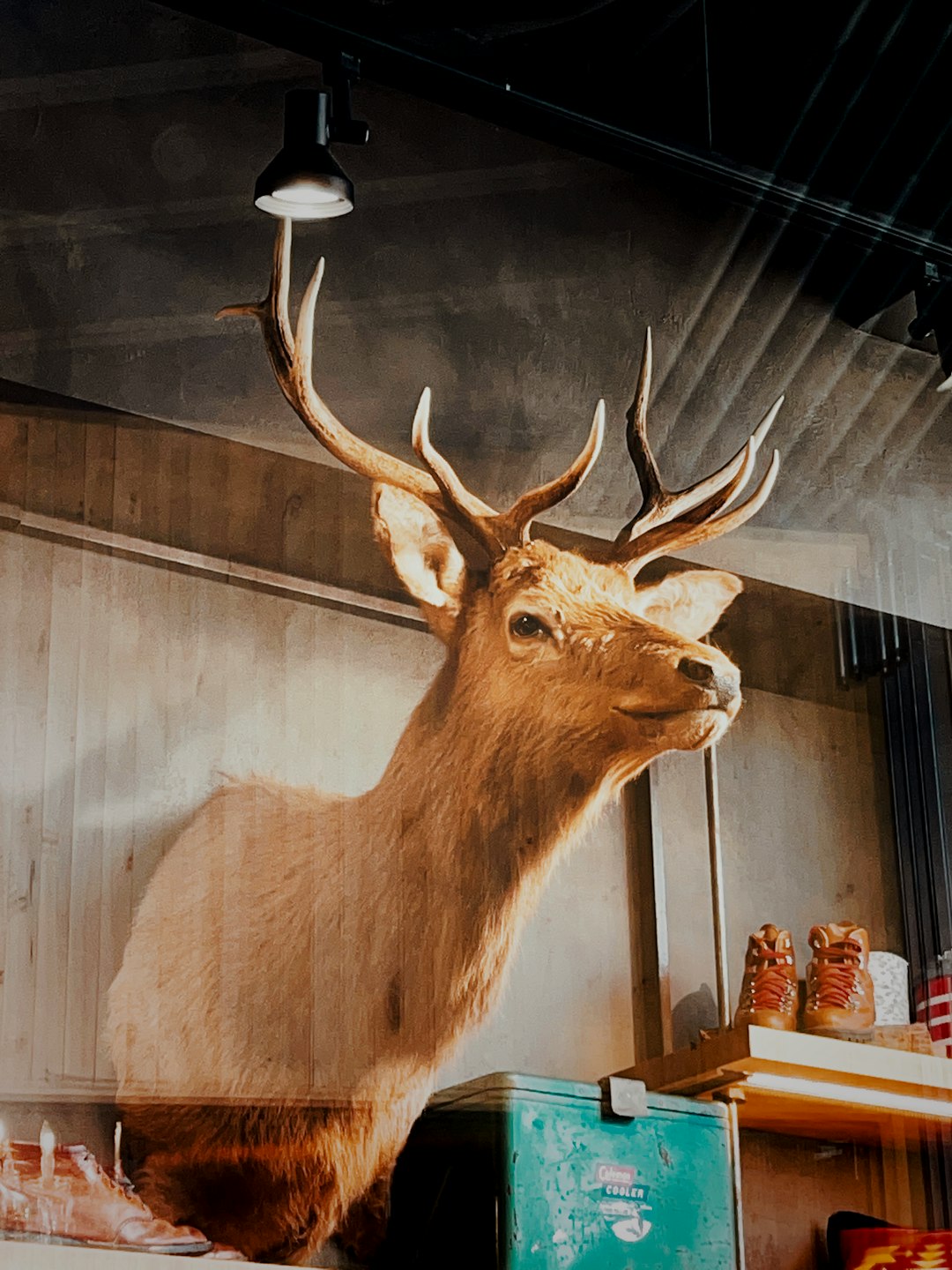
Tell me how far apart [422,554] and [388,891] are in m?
0.52

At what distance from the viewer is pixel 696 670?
2.51 m

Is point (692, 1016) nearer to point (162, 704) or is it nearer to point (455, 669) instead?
point (455, 669)

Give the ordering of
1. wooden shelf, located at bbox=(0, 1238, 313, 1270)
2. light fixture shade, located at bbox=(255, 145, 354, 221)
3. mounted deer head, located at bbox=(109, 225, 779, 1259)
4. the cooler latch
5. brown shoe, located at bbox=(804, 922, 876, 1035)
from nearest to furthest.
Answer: wooden shelf, located at bbox=(0, 1238, 313, 1270), mounted deer head, located at bbox=(109, 225, 779, 1259), the cooler latch, light fixture shade, located at bbox=(255, 145, 354, 221), brown shoe, located at bbox=(804, 922, 876, 1035)

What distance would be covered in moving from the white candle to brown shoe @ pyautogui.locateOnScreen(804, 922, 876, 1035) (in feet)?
3.84

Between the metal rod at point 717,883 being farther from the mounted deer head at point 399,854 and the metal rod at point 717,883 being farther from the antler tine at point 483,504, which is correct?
the antler tine at point 483,504

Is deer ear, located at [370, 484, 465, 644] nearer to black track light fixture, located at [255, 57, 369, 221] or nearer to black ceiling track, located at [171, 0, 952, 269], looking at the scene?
black track light fixture, located at [255, 57, 369, 221]

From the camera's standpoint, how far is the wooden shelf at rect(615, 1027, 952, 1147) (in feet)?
7.63

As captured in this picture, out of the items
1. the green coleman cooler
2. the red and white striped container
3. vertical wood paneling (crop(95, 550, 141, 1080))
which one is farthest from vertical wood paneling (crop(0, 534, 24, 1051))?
the red and white striped container

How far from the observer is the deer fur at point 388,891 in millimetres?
2023

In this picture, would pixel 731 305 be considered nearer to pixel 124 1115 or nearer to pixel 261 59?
pixel 261 59

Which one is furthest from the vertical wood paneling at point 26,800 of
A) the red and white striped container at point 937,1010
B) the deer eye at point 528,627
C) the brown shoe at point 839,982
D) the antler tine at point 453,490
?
the red and white striped container at point 937,1010

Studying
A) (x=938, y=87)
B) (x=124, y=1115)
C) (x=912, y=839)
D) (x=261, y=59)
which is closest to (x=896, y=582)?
(x=912, y=839)

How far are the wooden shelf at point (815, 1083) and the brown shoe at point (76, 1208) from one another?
71 centimetres

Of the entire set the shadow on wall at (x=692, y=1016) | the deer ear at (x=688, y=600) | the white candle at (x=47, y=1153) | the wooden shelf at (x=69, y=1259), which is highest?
the deer ear at (x=688, y=600)
